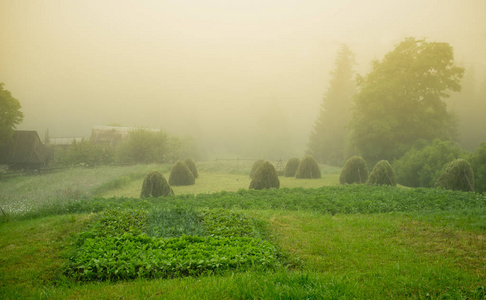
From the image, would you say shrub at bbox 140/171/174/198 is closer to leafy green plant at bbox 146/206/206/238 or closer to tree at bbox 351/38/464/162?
leafy green plant at bbox 146/206/206/238

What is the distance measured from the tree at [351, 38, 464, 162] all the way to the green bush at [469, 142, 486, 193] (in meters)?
9.53

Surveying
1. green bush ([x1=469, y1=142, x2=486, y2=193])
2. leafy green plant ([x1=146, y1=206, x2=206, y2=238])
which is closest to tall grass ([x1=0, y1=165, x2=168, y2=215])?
leafy green plant ([x1=146, y1=206, x2=206, y2=238])

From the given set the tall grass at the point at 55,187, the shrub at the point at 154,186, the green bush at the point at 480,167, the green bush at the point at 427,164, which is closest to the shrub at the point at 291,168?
the green bush at the point at 427,164

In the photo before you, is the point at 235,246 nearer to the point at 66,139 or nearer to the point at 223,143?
the point at 66,139

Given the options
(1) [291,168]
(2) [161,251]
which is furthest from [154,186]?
(1) [291,168]

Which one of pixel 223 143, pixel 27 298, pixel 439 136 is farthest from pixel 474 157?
pixel 223 143

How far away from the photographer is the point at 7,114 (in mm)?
17266

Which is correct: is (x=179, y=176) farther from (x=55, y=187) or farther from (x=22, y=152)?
(x=22, y=152)

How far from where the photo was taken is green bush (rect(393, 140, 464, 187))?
70.3ft

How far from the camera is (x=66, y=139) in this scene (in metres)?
38.7

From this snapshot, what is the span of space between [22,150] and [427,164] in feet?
94.7

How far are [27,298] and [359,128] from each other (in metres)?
31.7

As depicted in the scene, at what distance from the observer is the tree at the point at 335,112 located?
4909cm

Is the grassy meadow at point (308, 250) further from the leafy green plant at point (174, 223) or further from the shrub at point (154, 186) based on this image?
the shrub at point (154, 186)
